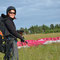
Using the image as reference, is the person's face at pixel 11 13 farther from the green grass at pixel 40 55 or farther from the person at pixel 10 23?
the green grass at pixel 40 55

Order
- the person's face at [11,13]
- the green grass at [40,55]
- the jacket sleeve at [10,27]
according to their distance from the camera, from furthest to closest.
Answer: the green grass at [40,55], the person's face at [11,13], the jacket sleeve at [10,27]

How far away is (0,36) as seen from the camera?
3.33 m

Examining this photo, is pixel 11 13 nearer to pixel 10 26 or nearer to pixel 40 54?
pixel 10 26

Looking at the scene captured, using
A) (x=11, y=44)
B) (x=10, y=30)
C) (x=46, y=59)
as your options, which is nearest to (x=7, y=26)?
(x=10, y=30)

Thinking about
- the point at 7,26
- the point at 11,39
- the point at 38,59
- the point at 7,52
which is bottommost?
the point at 38,59

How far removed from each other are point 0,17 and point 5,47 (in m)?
0.63

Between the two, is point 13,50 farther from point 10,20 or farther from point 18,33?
point 10,20

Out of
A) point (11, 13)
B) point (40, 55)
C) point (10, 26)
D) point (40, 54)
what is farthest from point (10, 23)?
point (40, 54)

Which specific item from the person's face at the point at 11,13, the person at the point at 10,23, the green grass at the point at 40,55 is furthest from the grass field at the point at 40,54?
the person's face at the point at 11,13

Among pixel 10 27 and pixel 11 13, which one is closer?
pixel 10 27

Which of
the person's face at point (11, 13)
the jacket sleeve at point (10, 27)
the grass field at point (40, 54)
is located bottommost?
the grass field at point (40, 54)

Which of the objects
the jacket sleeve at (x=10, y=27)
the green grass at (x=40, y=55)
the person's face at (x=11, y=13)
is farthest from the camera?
the green grass at (x=40, y=55)

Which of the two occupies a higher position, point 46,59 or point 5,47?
point 5,47

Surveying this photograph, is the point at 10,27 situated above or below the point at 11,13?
below
